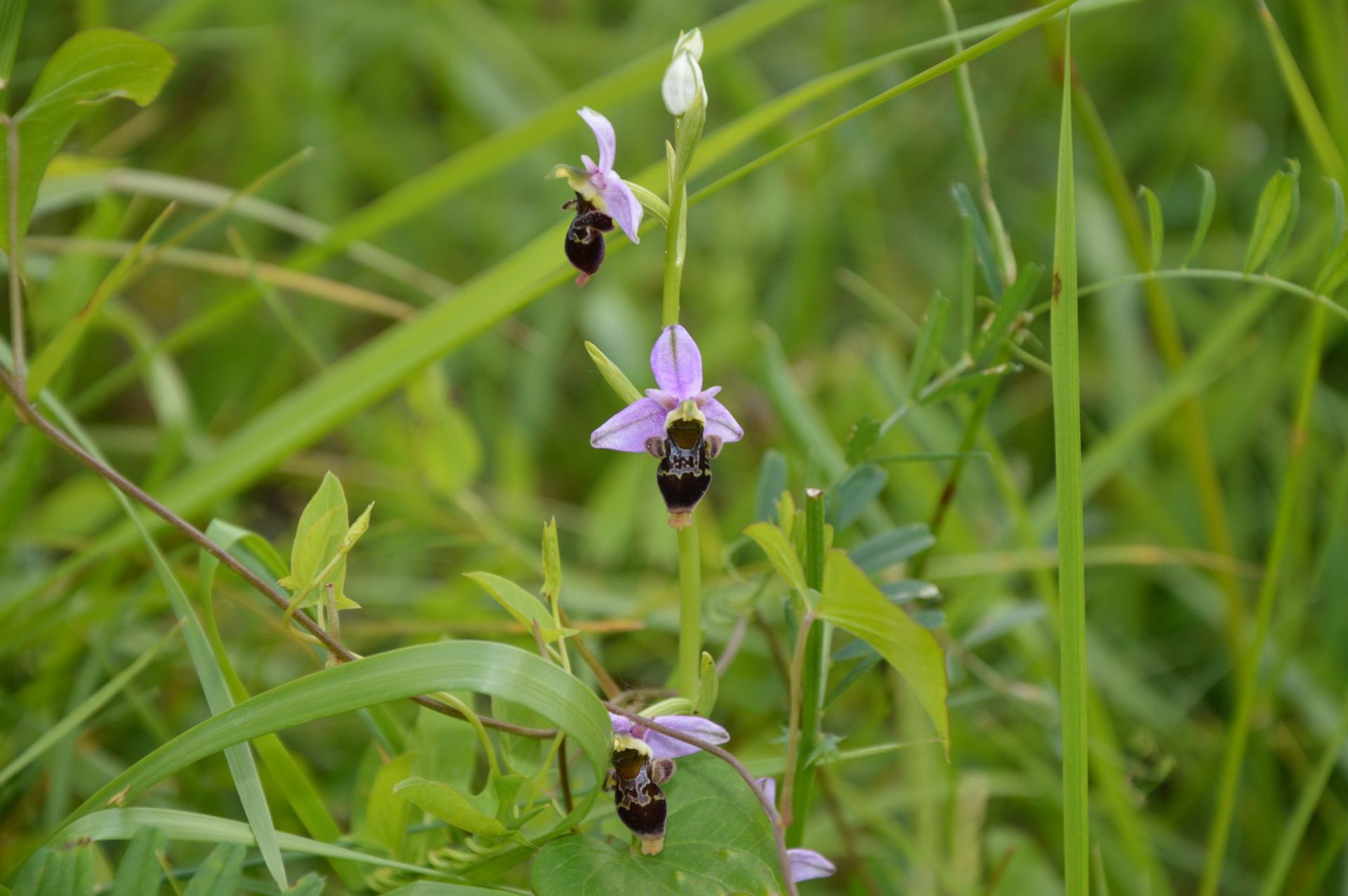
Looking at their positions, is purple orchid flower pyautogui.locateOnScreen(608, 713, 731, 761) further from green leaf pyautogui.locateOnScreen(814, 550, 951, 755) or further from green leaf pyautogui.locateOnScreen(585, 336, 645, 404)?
green leaf pyautogui.locateOnScreen(585, 336, 645, 404)

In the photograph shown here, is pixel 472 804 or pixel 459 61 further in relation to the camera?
pixel 459 61

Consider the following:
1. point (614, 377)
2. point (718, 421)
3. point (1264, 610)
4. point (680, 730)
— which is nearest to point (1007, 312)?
point (718, 421)

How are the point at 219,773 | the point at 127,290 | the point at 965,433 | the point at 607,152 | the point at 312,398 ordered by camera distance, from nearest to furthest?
the point at 607,152
the point at 965,433
the point at 219,773
the point at 312,398
the point at 127,290

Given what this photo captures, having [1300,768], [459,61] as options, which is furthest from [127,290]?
[1300,768]

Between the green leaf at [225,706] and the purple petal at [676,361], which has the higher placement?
the purple petal at [676,361]

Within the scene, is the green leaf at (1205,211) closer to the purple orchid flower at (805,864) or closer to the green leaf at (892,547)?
the green leaf at (892,547)

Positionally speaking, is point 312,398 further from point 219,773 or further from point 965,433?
point 965,433

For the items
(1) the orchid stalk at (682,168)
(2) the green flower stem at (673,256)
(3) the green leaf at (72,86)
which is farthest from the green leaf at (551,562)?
(3) the green leaf at (72,86)
